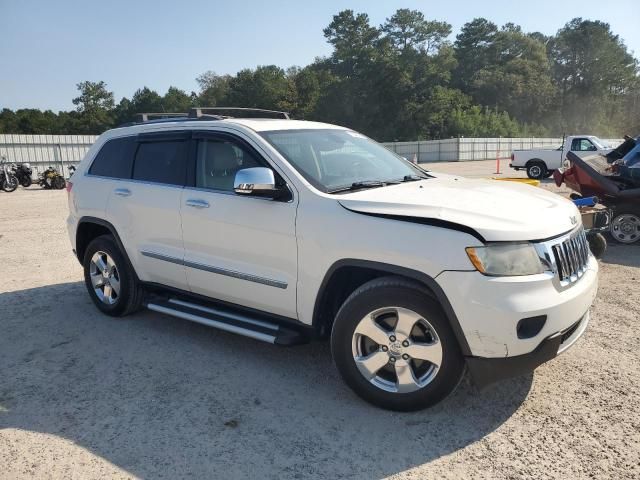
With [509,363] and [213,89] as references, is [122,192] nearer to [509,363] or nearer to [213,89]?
[509,363]

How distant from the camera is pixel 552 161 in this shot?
21.1 m

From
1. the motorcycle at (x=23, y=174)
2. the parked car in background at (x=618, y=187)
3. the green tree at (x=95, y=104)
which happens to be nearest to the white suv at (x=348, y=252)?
the parked car in background at (x=618, y=187)

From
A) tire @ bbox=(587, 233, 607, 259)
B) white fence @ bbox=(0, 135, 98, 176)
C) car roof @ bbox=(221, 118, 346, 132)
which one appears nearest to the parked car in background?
tire @ bbox=(587, 233, 607, 259)

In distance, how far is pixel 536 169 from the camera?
2158cm

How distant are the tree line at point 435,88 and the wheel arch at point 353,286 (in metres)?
64.1

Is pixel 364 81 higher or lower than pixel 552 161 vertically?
higher

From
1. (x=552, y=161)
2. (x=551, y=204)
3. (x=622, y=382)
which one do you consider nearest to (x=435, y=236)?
(x=551, y=204)

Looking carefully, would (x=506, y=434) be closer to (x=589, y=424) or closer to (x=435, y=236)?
(x=589, y=424)

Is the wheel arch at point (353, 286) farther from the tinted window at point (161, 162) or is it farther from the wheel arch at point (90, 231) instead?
the wheel arch at point (90, 231)

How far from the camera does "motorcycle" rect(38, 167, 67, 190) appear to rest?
21.6 metres

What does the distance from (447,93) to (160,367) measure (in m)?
74.1

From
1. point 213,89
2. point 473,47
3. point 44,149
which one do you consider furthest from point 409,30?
point 44,149

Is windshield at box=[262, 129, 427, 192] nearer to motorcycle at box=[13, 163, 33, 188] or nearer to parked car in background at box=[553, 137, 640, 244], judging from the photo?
parked car in background at box=[553, 137, 640, 244]

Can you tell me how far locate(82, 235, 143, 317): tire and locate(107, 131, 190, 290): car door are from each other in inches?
8.8
